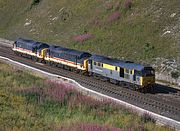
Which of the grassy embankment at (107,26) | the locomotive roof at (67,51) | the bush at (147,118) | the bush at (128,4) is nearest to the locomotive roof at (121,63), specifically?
the locomotive roof at (67,51)

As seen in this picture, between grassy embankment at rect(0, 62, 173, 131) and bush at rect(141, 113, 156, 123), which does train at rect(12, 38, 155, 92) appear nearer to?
grassy embankment at rect(0, 62, 173, 131)

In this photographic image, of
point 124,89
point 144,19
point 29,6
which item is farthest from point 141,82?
point 29,6

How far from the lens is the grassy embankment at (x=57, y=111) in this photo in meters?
26.4

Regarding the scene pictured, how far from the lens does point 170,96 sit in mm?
42000

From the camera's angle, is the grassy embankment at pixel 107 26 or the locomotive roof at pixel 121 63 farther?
the grassy embankment at pixel 107 26

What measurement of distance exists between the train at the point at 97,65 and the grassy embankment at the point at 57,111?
6.94 m

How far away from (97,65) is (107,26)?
1965 cm

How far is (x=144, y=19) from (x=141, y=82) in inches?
859

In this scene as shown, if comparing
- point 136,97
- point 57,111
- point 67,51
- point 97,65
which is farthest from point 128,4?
point 57,111

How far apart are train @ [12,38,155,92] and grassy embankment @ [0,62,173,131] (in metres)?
6.94

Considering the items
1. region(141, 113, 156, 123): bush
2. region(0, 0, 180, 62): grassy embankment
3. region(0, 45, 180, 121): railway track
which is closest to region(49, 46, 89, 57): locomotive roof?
region(0, 45, 180, 121): railway track

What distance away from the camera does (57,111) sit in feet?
103

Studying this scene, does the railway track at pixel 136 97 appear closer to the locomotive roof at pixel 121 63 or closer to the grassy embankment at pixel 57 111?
the locomotive roof at pixel 121 63

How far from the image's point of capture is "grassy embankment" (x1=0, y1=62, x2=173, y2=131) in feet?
86.7
